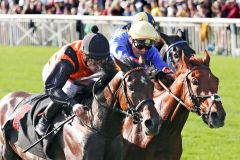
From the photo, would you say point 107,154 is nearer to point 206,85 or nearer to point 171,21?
point 206,85

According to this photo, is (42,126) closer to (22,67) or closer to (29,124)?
(29,124)

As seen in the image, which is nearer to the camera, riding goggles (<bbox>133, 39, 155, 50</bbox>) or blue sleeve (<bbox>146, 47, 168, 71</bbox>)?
riding goggles (<bbox>133, 39, 155, 50</bbox>)

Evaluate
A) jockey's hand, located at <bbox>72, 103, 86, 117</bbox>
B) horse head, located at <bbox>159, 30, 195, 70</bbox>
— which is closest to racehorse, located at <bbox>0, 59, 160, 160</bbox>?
jockey's hand, located at <bbox>72, 103, 86, 117</bbox>

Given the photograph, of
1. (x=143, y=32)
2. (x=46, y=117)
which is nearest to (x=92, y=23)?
(x=143, y=32)

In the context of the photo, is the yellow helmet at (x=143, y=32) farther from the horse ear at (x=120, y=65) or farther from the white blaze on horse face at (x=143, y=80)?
the white blaze on horse face at (x=143, y=80)

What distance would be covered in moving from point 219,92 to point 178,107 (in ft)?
27.6

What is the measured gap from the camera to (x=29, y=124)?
8992 mm

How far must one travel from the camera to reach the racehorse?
748 cm

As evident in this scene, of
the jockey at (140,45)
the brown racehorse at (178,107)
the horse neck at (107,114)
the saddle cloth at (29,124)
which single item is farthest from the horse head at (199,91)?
the saddle cloth at (29,124)

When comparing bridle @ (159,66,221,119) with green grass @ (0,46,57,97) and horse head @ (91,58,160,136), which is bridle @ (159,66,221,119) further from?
green grass @ (0,46,57,97)

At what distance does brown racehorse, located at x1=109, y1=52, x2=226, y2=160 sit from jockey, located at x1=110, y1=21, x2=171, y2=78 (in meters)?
0.34

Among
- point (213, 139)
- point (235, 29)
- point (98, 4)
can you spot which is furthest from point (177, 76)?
point (98, 4)

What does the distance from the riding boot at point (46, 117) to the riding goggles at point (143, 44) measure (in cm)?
101

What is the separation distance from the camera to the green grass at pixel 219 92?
1261 cm
